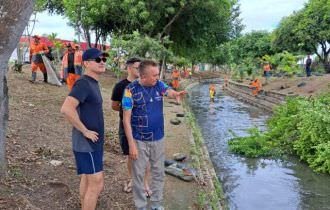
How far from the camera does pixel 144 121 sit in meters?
5.42

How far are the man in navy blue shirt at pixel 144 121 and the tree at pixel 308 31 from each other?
32.0m

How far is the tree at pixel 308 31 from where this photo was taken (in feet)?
125

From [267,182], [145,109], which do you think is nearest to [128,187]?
[145,109]

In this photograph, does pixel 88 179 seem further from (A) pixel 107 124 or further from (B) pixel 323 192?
(A) pixel 107 124

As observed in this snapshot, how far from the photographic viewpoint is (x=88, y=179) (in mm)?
4828

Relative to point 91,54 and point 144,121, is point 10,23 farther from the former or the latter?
point 144,121

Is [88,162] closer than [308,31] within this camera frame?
Yes

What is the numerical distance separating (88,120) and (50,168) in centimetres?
233

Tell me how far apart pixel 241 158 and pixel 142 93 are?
754cm

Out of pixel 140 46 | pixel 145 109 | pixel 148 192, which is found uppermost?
pixel 140 46

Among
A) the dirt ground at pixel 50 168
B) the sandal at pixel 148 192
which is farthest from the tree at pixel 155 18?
the sandal at pixel 148 192

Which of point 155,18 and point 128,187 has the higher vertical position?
point 155,18

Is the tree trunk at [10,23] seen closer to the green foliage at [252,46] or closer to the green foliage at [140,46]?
the green foliage at [140,46]

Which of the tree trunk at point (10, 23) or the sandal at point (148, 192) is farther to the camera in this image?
the sandal at point (148, 192)
